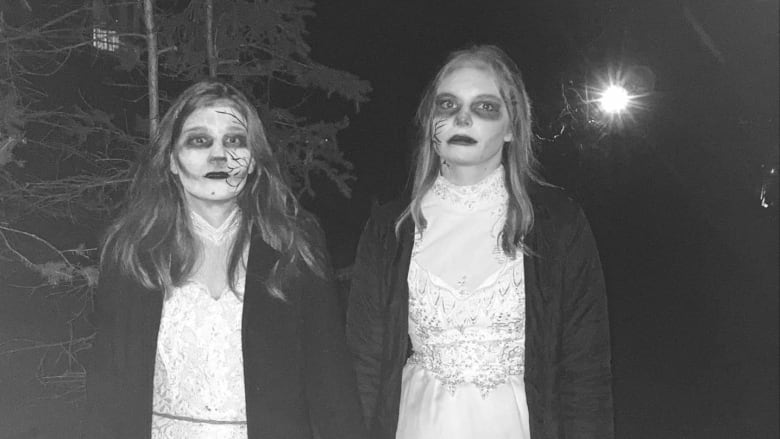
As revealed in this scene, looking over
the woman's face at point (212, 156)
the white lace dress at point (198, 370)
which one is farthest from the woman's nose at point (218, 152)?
the white lace dress at point (198, 370)

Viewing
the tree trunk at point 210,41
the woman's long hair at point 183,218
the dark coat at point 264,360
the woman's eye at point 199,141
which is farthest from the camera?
the tree trunk at point 210,41

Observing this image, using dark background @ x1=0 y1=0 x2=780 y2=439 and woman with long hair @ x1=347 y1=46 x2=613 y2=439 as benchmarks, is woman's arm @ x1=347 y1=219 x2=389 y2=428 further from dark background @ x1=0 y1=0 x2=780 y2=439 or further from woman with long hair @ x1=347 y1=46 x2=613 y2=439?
dark background @ x1=0 y1=0 x2=780 y2=439

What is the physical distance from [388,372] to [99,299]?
1010 mm

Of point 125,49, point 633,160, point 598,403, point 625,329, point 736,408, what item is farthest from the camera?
point 633,160

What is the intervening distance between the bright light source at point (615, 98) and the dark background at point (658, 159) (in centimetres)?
24

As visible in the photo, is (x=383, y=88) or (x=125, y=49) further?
(x=383, y=88)

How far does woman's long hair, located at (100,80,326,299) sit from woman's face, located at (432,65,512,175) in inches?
23.2

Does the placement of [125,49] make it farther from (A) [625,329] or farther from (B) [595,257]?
(A) [625,329]

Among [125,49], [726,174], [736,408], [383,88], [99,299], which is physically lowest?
[736,408]

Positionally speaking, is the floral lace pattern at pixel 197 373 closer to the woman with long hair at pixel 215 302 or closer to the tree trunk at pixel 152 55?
the woman with long hair at pixel 215 302

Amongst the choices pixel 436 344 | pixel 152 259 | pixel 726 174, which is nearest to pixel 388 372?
pixel 436 344

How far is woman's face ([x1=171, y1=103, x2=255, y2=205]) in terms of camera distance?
96.9 inches

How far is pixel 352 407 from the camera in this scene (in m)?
2.45

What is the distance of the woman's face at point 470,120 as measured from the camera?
8.84ft
